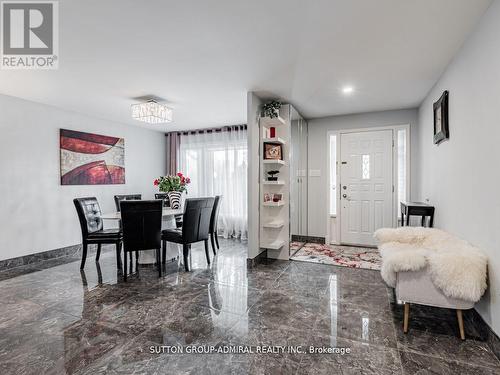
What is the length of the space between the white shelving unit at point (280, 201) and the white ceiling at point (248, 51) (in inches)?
18.3

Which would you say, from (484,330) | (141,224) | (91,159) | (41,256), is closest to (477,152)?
(484,330)

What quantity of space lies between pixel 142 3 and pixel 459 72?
2768mm

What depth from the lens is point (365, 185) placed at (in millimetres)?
4777

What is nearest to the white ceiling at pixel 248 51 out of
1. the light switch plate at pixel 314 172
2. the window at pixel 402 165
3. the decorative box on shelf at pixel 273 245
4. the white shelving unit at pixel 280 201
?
the white shelving unit at pixel 280 201

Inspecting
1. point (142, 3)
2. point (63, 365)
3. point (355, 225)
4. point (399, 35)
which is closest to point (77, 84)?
point (142, 3)

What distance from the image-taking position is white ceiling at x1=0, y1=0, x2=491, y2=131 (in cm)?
193

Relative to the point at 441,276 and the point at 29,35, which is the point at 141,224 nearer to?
the point at 29,35

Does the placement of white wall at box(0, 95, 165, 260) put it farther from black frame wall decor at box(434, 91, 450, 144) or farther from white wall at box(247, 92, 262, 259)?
black frame wall decor at box(434, 91, 450, 144)

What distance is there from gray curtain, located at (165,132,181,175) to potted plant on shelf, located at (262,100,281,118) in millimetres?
3138

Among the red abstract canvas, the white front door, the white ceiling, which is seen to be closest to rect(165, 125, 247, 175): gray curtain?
the red abstract canvas

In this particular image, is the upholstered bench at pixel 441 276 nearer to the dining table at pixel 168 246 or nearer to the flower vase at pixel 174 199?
the dining table at pixel 168 246

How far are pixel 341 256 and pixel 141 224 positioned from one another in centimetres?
299

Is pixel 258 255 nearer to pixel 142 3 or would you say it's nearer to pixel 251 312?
pixel 251 312

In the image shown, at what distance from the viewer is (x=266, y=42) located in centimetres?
237
